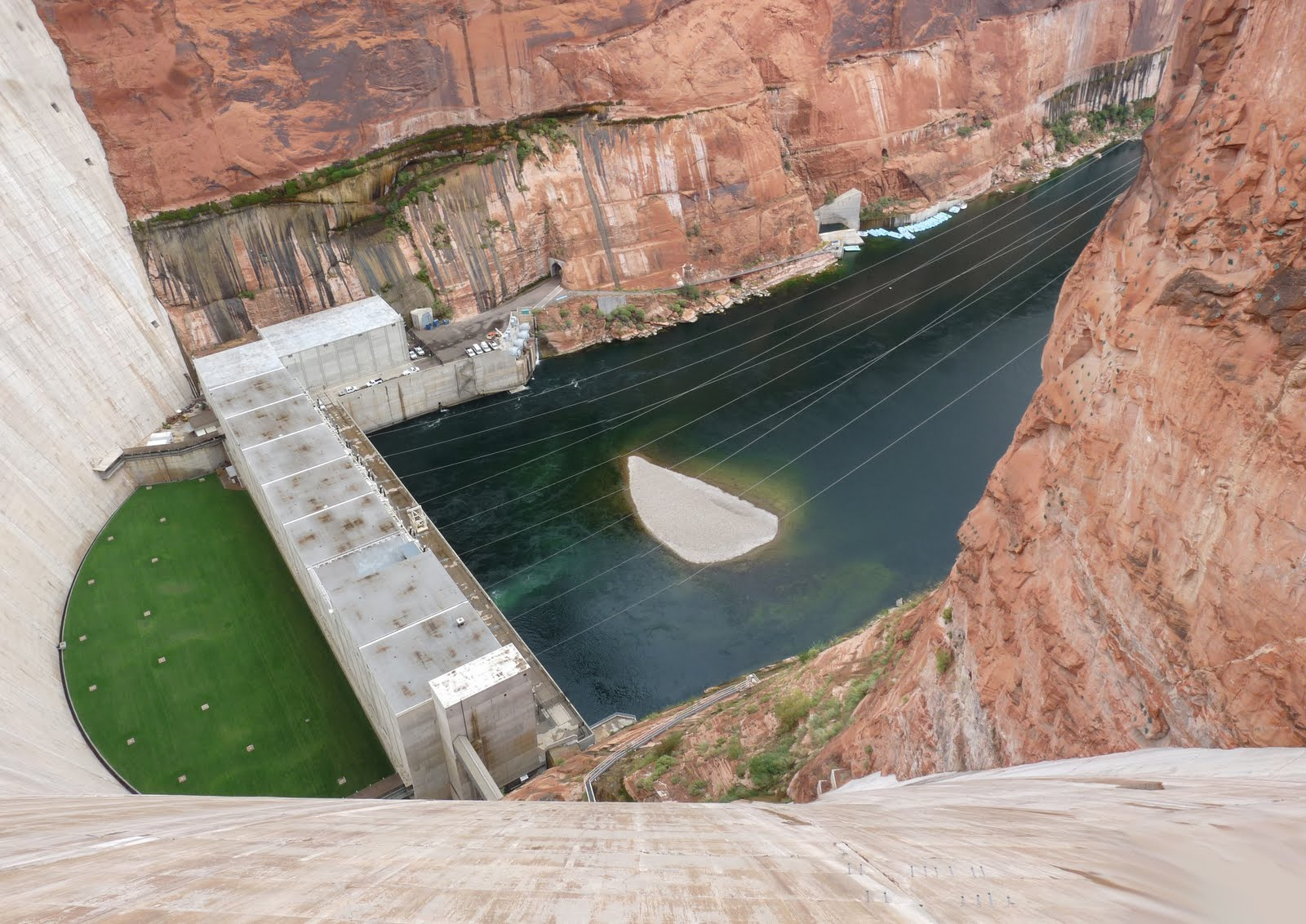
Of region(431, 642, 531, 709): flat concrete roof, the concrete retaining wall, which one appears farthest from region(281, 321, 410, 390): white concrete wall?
region(431, 642, 531, 709): flat concrete roof

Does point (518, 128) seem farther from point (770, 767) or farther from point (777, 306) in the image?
point (770, 767)

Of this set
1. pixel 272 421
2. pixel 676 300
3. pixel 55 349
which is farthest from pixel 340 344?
pixel 676 300

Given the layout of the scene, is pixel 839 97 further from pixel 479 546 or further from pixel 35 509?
pixel 35 509

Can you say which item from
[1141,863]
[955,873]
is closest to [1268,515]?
[1141,863]

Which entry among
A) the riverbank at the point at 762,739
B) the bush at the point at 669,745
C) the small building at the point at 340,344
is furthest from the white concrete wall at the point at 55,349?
the bush at the point at 669,745

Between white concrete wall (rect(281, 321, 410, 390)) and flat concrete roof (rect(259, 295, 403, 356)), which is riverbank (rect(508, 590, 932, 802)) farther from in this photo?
flat concrete roof (rect(259, 295, 403, 356))
